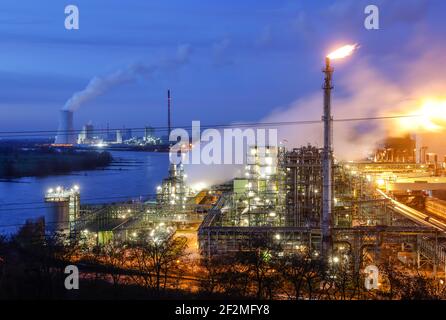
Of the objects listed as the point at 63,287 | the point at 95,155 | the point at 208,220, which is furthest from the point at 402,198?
the point at 95,155

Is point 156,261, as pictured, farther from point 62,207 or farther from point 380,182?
point 380,182

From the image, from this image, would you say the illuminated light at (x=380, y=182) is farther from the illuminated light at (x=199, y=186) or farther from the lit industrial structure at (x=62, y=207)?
the lit industrial structure at (x=62, y=207)

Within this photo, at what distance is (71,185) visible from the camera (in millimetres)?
19703

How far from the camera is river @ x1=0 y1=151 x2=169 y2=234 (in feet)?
42.7

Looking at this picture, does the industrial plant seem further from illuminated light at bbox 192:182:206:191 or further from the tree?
illuminated light at bbox 192:182:206:191

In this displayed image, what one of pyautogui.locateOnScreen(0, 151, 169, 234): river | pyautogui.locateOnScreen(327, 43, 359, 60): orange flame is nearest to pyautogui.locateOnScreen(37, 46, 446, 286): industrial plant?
pyautogui.locateOnScreen(327, 43, 359, 60): orange flame

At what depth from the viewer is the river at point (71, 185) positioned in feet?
42.7

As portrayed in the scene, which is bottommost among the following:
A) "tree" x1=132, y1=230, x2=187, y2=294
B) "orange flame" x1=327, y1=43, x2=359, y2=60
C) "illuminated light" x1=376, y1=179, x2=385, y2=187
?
"tree" x1=132, y1=230, x2=187, y2=294

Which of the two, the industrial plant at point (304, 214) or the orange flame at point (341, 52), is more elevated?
the orange flame at point (341, 52)

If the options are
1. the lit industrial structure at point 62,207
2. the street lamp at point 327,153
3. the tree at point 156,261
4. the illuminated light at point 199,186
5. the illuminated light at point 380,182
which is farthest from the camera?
the illuminated light at point 199,186

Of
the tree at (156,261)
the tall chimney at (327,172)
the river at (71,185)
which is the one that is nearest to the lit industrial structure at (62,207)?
the river at (71,185)

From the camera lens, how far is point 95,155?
31562 mm

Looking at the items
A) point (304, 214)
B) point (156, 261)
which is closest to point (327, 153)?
point (304, 214)

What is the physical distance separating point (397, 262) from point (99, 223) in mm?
5791
